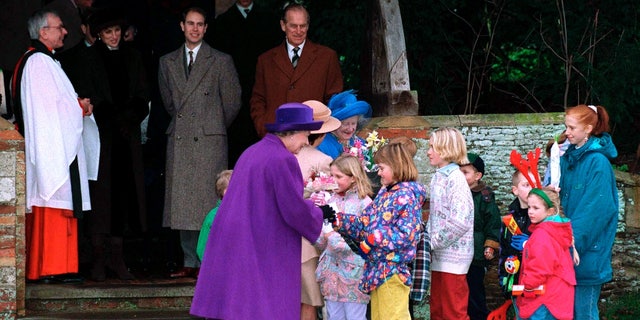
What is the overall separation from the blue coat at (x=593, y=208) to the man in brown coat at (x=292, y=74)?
7.62ft

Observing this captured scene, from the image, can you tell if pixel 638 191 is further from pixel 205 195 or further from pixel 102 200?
pixel 102 200

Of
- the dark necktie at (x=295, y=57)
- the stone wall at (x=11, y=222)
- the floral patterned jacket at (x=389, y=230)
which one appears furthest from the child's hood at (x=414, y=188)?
the stone wall at (x=11, y=222)

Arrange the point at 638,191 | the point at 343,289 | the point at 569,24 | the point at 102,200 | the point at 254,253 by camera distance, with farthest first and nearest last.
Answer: the point at 569,24 → the point at 638,191 → the point at 102,200 → the point at 343,289 → the point at 254,253

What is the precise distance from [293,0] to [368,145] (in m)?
3.63

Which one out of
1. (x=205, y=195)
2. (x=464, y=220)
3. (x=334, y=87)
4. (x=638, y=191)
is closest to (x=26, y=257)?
(x=205, y=195)

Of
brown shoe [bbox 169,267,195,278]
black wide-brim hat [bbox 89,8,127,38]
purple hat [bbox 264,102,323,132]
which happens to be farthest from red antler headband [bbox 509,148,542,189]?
black wide-brim hat [bbox 89,8,127,38]

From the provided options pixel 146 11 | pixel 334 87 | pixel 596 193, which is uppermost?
pixel 146 11

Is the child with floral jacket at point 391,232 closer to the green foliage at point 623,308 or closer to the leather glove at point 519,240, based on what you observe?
the leather glove at point 519,240

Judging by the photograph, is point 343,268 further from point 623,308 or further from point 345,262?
point 623,308

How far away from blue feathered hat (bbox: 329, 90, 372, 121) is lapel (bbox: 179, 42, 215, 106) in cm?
123

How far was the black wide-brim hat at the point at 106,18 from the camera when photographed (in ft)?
36.2

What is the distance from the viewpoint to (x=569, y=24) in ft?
43.8

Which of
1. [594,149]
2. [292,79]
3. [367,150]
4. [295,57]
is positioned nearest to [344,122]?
[367,150]

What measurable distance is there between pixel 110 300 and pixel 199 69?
1935mm
